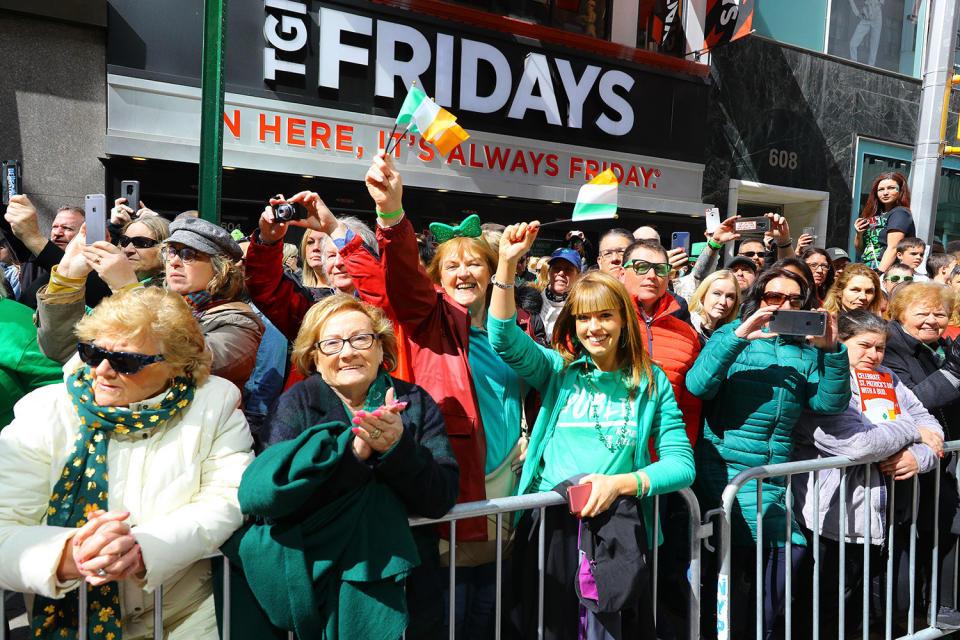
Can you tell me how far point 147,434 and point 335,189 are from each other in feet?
24.1

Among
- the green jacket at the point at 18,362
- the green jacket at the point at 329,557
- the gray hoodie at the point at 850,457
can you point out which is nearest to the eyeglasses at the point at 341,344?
the green jacket at the point at 329,557

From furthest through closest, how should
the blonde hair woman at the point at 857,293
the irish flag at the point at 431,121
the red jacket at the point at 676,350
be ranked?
the blonde hair woman at the point at 857,293
the red jacket at the point at 676,350
the irish flag at the point at 431,121

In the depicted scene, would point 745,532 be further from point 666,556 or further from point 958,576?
point 958,576

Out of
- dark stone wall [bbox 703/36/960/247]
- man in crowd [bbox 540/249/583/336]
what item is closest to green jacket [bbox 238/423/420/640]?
man in crowd [bbox 540/249/583/336]

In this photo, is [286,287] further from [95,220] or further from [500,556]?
[500,556]

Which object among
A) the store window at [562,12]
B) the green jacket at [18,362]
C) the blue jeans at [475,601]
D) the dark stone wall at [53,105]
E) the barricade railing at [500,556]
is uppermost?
the store window at [562,12]

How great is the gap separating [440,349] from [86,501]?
133 cm

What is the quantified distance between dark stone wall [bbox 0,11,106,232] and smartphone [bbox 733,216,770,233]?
263 inches

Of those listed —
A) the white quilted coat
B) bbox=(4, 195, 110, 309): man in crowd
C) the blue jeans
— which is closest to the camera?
the white quilted coat

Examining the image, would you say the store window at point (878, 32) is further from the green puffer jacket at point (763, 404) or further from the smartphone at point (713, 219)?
the green puffer jacket at point (763, 404)

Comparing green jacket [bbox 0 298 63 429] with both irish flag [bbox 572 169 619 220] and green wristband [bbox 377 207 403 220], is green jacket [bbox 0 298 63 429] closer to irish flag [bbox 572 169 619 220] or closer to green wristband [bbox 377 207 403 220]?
green wristband [bbox 377 207 403 220]

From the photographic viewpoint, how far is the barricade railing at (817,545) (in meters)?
2.87

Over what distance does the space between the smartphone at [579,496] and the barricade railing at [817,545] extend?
0.63 m

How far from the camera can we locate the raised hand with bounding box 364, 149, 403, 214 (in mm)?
2545
